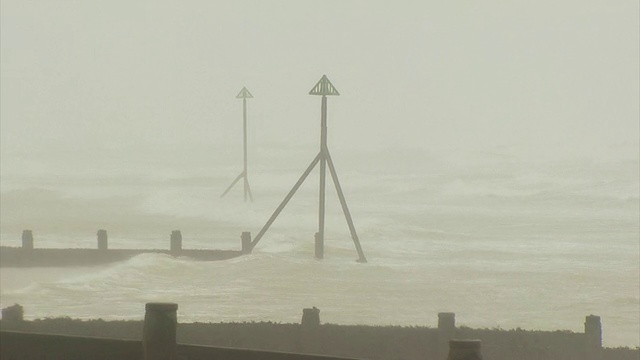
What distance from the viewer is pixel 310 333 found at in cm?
1680

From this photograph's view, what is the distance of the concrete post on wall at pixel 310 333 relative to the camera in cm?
1677

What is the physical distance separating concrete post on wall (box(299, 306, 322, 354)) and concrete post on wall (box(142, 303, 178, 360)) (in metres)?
10.1

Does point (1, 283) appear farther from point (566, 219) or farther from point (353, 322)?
point (566, 219)

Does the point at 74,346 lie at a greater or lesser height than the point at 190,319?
greater

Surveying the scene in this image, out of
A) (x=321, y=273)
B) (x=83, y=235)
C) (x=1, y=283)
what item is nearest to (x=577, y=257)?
(x=321, y=273)

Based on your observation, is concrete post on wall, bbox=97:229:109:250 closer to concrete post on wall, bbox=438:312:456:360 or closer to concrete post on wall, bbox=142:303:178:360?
concrete post on wall, bbox=438:312:456:360

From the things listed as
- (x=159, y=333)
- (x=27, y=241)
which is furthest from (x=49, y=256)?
(x=159, y=333)

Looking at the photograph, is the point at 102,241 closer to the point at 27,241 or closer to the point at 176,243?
Result: the point at 27,241

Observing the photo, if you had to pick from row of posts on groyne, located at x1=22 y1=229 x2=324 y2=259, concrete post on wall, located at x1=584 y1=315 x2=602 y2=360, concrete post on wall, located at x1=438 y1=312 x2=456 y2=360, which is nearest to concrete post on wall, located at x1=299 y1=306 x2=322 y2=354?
concrete post on wall, located at x1=438 y1=312 x2=456 y2=360

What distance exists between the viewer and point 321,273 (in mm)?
36438

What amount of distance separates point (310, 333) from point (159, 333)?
33.5 feet

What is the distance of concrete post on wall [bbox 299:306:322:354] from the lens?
660 inches

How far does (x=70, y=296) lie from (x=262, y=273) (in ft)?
26.7

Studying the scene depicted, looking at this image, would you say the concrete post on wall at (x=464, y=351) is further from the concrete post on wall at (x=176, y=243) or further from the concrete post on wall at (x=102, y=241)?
the concrete post on wall at (x=176, y=243)
